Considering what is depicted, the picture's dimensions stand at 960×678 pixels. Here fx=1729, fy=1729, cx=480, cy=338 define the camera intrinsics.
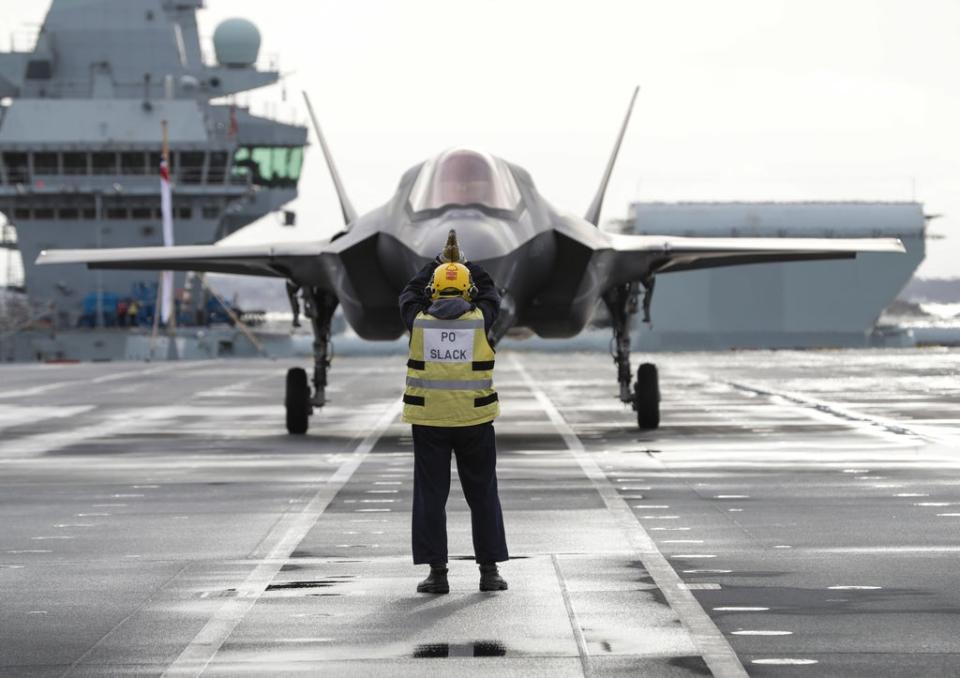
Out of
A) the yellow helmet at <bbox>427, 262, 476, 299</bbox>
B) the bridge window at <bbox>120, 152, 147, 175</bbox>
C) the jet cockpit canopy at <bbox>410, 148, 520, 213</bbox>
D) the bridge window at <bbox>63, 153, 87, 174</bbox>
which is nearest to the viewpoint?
the yellow helmet at <bbox>427, 262, 476, 299</bbox>

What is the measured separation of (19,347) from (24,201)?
7.44 m

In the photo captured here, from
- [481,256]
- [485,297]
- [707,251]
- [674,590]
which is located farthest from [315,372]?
[674,590]

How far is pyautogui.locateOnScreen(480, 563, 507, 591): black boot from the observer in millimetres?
9039

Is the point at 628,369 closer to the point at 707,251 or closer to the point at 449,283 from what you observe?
the point at 707,251

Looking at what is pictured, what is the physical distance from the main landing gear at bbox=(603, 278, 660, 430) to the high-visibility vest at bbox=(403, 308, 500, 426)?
41.8 ft

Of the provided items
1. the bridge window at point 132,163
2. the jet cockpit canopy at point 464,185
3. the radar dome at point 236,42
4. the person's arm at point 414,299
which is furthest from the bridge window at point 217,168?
the person's arm at point 414,299

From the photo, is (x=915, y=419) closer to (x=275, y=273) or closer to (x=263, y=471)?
(x=275, y=273)

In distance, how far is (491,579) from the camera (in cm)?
909

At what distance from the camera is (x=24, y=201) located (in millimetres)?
86250

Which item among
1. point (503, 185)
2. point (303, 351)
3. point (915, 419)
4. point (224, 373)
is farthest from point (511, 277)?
point (303, 351)

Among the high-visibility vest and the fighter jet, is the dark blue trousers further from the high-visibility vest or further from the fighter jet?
the fighter jet

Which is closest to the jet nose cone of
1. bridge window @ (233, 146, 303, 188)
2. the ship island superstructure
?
the ship island superstructure

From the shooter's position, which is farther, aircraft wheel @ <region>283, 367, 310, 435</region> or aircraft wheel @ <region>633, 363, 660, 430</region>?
aircraft wheel @ <region>633, 363, 660, 430</region>

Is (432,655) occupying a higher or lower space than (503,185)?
lower
